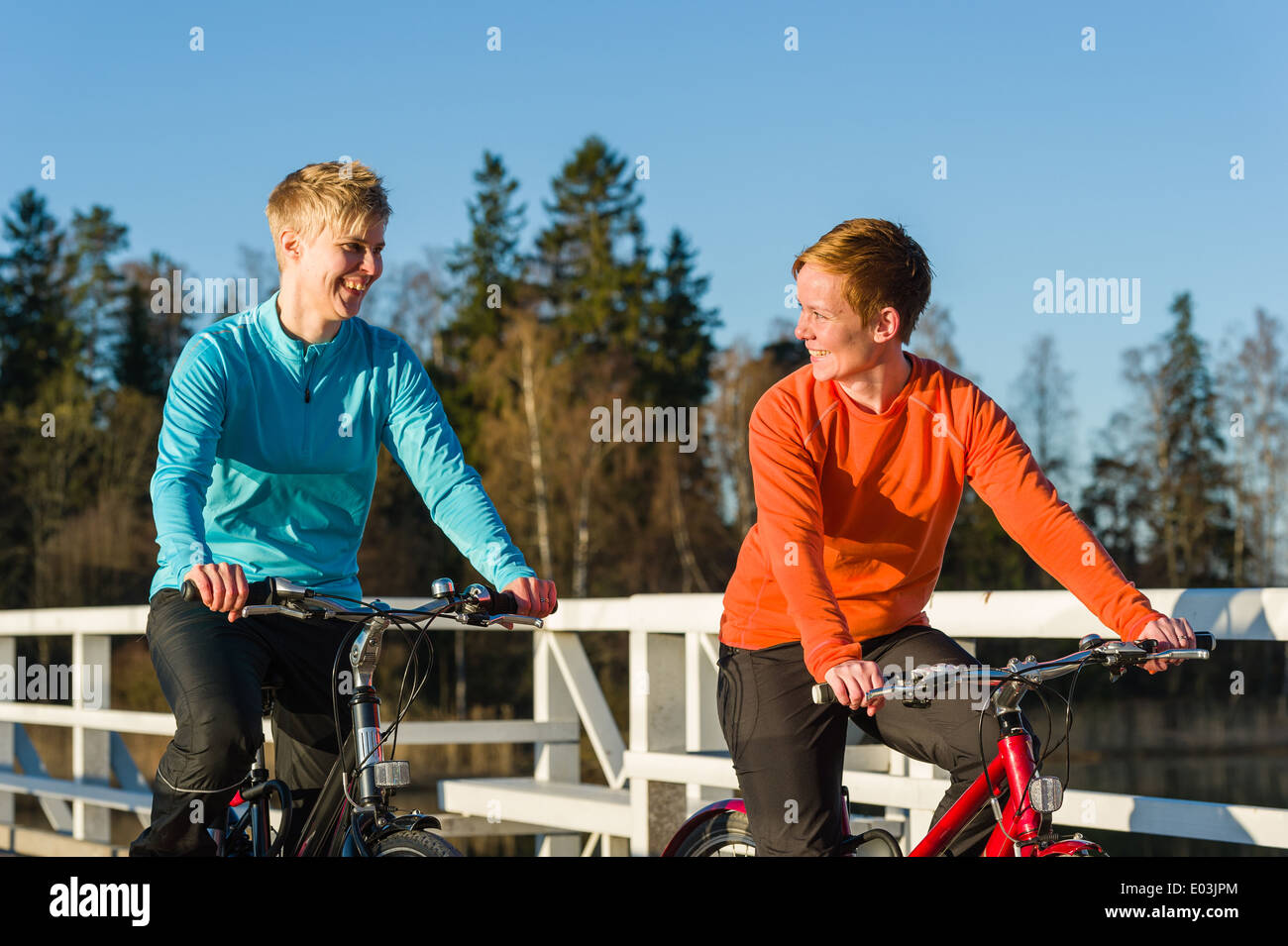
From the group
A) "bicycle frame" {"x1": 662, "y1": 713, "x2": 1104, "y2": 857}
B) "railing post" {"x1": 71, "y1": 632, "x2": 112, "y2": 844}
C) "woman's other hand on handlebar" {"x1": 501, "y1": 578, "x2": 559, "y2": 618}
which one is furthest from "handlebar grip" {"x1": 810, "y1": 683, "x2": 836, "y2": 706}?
"railing post" {"x1": 71, "y1": 632, "x2": 112, "y2": 844}

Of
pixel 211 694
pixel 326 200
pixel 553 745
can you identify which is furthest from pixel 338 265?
pixel 553 745

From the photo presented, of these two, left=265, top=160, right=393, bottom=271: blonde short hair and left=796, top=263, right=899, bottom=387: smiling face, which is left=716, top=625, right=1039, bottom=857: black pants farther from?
left=265, top=160, right=393, bottom=271: blonde short hair

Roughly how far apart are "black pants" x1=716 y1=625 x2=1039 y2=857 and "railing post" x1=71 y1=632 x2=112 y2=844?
5.52 m

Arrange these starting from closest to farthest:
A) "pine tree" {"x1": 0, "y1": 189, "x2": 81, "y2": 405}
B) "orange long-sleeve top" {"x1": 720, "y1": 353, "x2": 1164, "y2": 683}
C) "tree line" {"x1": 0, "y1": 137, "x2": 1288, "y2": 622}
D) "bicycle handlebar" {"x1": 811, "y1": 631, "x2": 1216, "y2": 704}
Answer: "bicycle handlebar" {"x1": 811, "y1": 631, "x2": 1216, "y2": 704} < "orange long-sleeve top" {"x1": 720, "y1": 353, "x2": 1164, "y2": 683} < "tree line" {"x1": 0, "y1": 137, "x2": 1288, "y2": 622} < "pine tree" {"x1": 0, "y1": 189, "x2": 81, "y2": 405}

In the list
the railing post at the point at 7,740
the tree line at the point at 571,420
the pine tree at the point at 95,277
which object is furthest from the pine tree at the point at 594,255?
the railing post at the point at 7,740

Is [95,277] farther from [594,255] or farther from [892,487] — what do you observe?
[892,487]

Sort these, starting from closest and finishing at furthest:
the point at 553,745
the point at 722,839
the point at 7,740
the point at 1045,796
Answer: the point at 1045,796 < the point at 722,839 < the point at 553,745 < the point at 7,740

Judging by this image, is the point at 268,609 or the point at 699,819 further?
the point at 699,819

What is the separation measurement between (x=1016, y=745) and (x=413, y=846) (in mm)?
1210

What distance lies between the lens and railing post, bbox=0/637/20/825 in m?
8.96

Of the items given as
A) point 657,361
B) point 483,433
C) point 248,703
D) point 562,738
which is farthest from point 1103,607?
point 657,361

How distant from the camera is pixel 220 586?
304 centimetres

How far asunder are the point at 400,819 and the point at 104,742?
584cm

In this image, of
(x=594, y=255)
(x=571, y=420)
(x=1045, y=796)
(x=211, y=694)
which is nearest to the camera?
(x=1045, y=796)
